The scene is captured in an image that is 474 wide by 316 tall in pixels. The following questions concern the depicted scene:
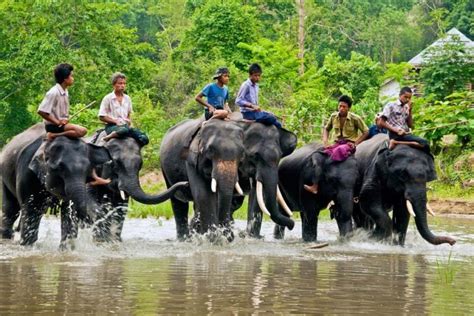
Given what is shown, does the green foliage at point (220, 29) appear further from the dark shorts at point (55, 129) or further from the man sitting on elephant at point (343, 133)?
the dark shorts at point (55, 129)

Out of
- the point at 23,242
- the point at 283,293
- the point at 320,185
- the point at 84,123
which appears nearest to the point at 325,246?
the point at 320,185

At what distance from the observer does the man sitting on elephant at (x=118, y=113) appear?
14.7m

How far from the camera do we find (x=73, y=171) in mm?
12805

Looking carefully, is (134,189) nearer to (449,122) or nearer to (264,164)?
(264,164)

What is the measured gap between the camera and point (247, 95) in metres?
15.7

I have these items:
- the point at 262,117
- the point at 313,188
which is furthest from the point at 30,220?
the point at 313,188

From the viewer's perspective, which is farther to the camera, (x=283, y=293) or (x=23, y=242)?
(x=23, y=242)

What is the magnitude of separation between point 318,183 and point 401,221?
1174 millimetres

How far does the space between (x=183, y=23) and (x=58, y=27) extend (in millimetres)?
31675

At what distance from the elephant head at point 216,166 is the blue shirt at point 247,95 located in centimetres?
89

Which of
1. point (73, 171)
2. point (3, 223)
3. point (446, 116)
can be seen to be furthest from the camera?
point (446, 116)

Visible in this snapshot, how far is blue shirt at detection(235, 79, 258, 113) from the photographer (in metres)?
15.6

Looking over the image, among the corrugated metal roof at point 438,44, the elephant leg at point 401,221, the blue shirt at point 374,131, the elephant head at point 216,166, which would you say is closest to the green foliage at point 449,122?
the blue shirt at point 374,131

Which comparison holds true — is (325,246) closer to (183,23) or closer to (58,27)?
(58,27)
